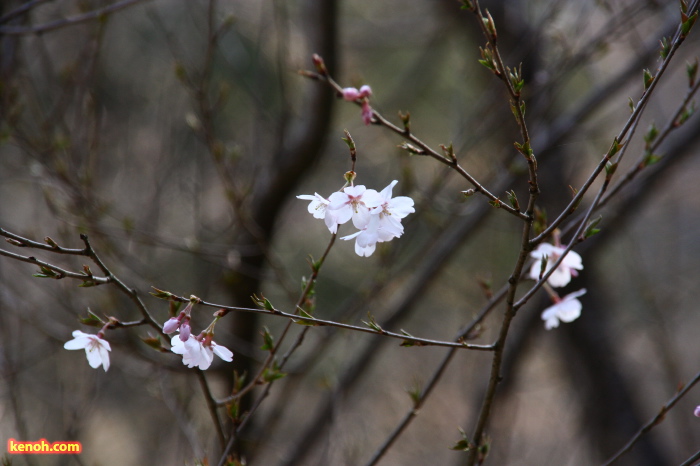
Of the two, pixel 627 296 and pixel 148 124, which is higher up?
pixel 148 124

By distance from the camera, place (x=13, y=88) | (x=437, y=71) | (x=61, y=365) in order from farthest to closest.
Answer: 1. (x=437, y=71)
2. (x=61, y=365)
3. (x=13, y=88)

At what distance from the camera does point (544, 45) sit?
325 cm

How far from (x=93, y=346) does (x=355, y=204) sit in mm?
630

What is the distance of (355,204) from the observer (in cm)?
107

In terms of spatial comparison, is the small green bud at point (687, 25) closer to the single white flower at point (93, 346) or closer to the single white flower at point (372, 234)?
the single white flower at point (372, 234)

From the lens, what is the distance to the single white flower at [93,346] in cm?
117

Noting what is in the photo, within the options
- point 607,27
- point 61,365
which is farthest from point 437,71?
point 61,365

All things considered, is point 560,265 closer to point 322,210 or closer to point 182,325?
point 322,210

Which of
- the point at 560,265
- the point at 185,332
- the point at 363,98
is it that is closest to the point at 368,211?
the point at 363,98

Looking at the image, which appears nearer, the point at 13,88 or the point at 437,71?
the point at 13,88

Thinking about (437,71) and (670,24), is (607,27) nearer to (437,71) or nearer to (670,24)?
(670,24)

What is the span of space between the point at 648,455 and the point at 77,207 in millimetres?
3276

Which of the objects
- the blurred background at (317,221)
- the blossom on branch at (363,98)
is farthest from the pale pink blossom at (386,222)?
the blurred background at (317,221)

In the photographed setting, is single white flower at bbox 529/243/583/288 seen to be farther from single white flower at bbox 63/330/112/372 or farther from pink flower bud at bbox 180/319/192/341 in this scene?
single white flower at bbox 63/330/112/372
